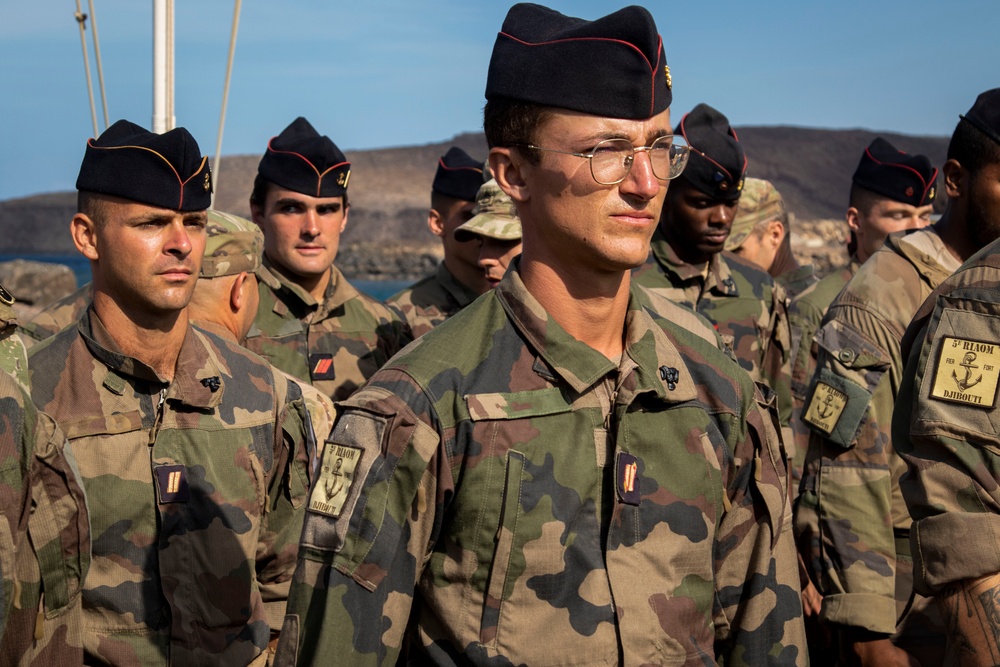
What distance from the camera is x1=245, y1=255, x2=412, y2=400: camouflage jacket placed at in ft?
19.6

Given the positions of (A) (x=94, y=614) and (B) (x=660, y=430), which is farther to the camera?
(A) (x=94, y=614)

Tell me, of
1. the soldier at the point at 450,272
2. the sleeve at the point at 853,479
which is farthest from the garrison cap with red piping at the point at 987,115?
the soldier at the point at 450,272

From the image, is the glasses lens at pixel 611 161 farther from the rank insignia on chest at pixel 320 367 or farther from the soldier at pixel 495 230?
the rank insignia on chest at pixel 320 367

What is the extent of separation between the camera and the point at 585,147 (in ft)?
8.44

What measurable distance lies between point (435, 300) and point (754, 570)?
175 inches

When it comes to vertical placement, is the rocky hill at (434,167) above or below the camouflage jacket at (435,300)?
below

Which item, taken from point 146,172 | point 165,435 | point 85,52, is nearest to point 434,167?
point 85,52

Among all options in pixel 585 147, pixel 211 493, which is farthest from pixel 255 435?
pixel 585 147

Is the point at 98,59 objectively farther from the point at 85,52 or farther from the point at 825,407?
the point at 825,407

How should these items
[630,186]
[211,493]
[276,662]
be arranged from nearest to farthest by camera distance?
[276,662] → [630,186] → [211,493]

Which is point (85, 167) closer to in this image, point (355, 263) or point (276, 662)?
point (276, 662)

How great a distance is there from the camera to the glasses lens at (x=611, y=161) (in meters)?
2.55

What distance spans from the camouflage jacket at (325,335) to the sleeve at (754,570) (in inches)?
134

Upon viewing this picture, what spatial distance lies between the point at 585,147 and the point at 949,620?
1.38 metres
